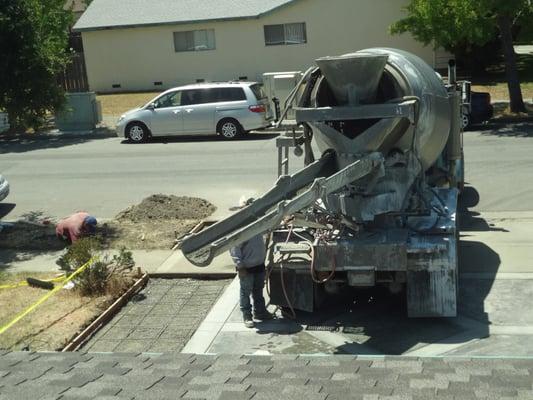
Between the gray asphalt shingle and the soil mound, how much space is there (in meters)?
9.09

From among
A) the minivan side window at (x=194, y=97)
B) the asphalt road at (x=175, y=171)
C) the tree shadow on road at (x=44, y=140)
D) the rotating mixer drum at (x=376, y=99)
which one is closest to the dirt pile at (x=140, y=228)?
the asphalt road at (x=175, y=171)

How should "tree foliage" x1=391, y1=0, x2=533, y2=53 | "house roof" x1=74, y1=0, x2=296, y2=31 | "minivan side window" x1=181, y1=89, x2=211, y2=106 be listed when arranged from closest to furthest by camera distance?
"tree foliage" x1=391, y1=0, x2=533, y2=53 < "minivan side window" x1=181, y1=89, x2=211, y2=106 < "house roof" x1=74, y1=0, x2=296, y2=31

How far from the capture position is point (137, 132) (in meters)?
24.7

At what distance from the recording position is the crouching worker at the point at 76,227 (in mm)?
13016

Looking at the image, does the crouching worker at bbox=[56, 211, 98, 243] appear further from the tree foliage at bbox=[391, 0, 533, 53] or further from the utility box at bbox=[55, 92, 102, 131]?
the utility box at bbox=[55, 92, 102, 131]

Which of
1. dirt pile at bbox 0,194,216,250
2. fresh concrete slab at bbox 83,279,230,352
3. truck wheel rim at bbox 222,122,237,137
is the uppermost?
truck wheel rim at bbox 222,122,237,137

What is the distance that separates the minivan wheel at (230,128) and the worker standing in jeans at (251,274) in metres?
14.9

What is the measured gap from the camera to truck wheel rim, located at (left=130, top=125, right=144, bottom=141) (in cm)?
2469

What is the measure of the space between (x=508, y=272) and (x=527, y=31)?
15005 mm

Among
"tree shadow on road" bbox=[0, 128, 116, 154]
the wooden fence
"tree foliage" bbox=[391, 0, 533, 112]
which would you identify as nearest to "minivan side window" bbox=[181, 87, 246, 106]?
"tree shadow on road" bbox=[0, 128, 116, 154]

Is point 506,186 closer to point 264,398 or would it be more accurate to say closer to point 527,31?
point 527,31

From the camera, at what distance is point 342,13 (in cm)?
3434

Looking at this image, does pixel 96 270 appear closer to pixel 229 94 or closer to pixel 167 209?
pixel 167 209

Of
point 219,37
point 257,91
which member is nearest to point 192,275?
point 257,91
